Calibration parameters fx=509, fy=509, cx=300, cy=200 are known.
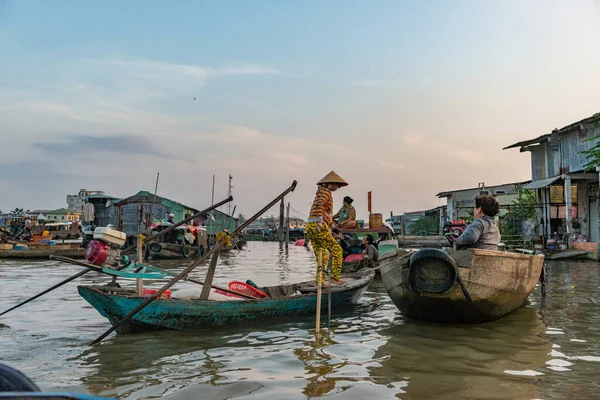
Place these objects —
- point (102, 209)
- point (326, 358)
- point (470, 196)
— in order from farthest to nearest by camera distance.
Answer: point (470, 196), point (102, 209), point (326, 358)

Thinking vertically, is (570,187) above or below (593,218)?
above

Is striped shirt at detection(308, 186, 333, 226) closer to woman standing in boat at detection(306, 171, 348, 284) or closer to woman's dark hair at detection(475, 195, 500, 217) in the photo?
woman standing in boat at detection(306, 171, 348, 284)

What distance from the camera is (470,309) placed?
246 inches

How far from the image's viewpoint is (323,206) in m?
7.62

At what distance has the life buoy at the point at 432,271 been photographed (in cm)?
601

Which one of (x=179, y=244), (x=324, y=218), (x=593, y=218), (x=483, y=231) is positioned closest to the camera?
(x=483, y=231)

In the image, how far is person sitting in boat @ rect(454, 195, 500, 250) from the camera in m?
6.45

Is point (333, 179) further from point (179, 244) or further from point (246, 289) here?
point (179, 244)

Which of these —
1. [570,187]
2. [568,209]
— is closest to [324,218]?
[568,209]

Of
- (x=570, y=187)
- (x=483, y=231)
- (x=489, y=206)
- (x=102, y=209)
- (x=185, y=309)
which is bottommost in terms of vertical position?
(x=185, y=309)

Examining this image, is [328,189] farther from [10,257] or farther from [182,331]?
[10,257]

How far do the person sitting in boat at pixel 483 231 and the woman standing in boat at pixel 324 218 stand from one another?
1871 millimetres

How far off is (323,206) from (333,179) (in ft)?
1.49

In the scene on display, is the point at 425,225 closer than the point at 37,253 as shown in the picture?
No
